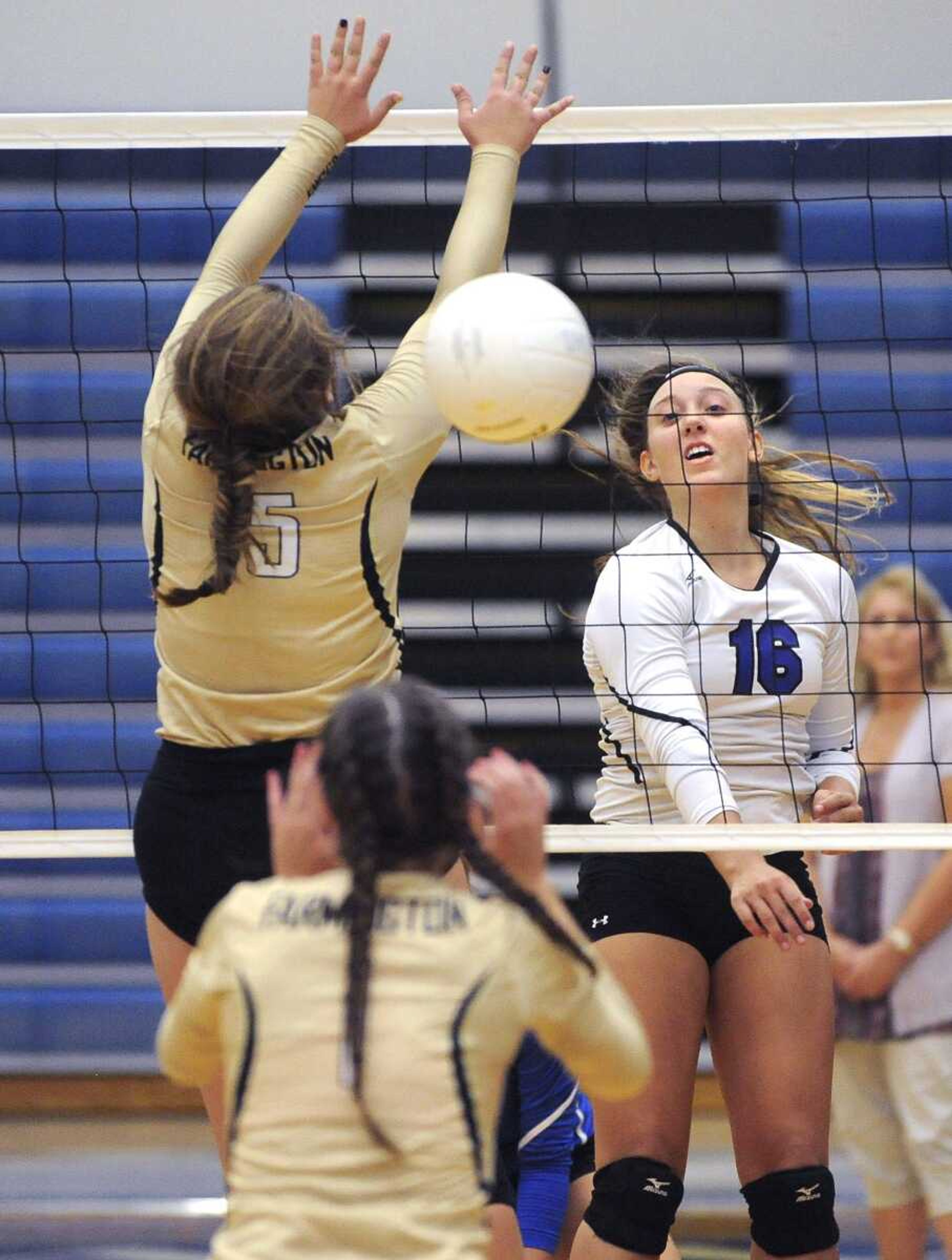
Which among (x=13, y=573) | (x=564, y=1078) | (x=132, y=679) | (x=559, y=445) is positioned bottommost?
(x=564, y=1078)

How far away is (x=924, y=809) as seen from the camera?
13.5 feet

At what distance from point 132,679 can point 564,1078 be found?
3.19 metres

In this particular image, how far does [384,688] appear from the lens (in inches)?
80.3

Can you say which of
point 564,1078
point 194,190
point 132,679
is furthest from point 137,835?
point 194,190

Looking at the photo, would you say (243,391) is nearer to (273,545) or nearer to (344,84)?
(273,545)

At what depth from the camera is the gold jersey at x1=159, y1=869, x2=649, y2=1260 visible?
6.04 feet

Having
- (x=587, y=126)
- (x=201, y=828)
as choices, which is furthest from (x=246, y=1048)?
(x=587, y=126)

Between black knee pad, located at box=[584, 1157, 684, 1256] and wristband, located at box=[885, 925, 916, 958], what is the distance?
146cm

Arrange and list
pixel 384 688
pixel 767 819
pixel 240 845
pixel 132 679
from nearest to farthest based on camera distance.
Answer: pixel 384 688
pixel 240 845
pixel 767 819
pixel 132 679

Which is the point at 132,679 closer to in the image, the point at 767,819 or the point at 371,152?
the point at 371,152

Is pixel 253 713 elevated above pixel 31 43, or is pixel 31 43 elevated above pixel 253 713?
pixel 31 43

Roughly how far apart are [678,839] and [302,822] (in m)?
1.11

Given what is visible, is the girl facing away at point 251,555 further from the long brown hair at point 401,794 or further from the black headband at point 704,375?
the black headband at point 704,375

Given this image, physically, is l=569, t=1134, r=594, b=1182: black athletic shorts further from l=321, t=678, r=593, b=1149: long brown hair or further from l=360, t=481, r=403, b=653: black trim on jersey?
l=321, t=678, r=593, b=1149: long brown hair
